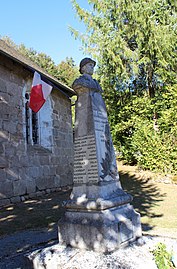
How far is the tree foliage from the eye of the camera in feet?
39.7

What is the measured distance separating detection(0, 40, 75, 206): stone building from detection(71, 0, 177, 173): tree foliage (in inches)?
136

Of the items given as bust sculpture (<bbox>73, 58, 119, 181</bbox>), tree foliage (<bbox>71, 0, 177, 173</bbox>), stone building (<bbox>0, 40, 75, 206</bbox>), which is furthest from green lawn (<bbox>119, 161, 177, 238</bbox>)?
stone building (<bbox>0, 40, 75, 206</bbox>)

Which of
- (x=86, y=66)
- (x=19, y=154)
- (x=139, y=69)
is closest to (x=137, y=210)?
(x=86, y=66)

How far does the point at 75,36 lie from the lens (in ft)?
46.0

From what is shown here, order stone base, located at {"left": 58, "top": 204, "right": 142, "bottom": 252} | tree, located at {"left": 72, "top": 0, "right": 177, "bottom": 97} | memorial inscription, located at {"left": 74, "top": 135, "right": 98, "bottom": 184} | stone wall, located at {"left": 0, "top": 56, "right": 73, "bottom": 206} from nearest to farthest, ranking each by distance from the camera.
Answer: stone base, located at {"left": 58, "top": 204, "right": 142, "bottom": 252}, memorial inscription, located at {"left": 74, "top": 135, "right": 98, "bottom": 184}, stone wall, located at {"left": 0, "top": 56, "right": 73, "bottom": 206}, tree, located at {"left": 72, "top": 0, "right": 177, "bottom": 97}

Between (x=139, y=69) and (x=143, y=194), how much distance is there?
7030mm

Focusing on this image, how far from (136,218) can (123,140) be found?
36.5 ft

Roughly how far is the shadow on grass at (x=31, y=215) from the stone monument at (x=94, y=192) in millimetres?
1986

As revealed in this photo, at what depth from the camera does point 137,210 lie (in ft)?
20.7

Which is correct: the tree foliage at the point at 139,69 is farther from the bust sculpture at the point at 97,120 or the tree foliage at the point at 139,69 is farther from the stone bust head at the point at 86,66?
the stone bust head at the point at 86,66

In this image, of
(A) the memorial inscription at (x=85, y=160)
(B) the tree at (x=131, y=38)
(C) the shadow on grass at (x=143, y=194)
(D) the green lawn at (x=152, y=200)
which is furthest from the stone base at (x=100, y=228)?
(B) the tree at (x=131, y=38)

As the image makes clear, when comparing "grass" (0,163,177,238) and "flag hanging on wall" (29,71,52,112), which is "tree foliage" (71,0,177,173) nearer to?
"grass" (0,163,177,238)

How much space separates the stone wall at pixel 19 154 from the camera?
7793 millimetres

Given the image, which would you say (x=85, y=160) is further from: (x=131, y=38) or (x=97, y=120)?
(x=131, y=38)
